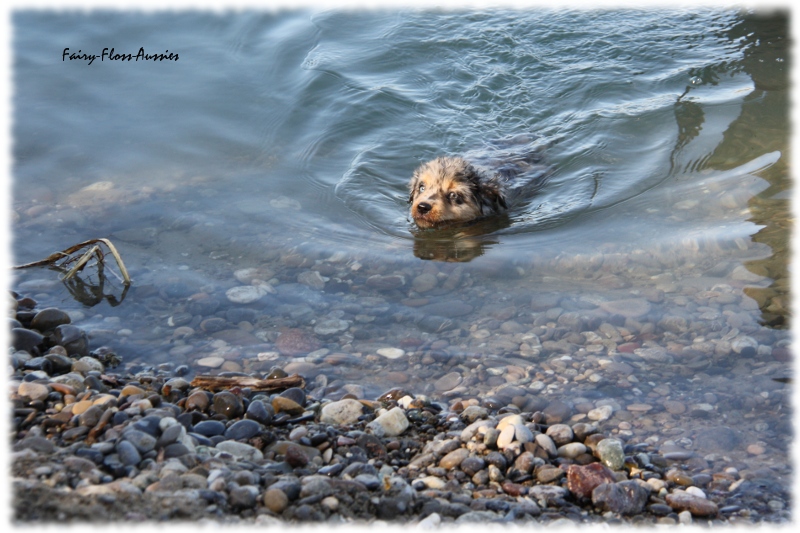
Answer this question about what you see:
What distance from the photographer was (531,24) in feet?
36.2

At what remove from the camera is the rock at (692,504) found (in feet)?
11.6

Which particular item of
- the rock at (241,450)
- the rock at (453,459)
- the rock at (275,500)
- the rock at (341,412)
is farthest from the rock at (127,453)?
the rock at (453,459)

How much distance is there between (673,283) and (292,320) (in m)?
3.08

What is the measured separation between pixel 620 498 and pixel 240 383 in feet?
7.70

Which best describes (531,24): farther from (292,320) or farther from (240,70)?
(292,320)

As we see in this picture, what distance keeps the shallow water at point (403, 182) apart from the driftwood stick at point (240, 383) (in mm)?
371

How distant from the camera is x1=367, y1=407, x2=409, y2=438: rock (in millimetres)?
4148

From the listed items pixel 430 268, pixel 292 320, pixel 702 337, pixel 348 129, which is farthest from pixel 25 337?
pixel 348 129

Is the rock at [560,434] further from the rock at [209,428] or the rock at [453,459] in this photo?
the rock at [209,428]

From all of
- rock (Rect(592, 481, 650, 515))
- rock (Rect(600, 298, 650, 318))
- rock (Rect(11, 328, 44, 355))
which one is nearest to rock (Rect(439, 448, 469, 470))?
rock (Rect(592, 481, 650, 515))

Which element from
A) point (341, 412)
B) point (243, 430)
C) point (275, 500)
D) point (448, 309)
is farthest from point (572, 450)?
point (448, 309)

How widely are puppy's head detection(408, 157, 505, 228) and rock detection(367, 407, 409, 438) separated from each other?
11.2 feet

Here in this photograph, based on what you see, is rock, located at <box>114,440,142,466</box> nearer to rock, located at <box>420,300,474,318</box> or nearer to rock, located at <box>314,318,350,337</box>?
rock, located at <box>314,318,350,337</box>

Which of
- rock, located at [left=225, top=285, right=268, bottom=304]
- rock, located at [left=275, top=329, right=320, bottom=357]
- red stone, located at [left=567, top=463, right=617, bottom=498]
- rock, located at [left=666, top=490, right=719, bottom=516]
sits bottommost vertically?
rock, located at [left=666, top=490, right=719, bottom=516]
